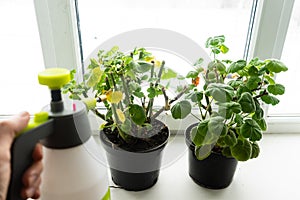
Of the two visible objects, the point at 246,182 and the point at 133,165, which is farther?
the point at 246,182

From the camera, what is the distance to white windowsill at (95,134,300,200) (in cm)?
74

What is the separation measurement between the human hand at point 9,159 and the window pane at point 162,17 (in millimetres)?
437

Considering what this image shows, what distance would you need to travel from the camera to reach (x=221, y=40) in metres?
0.67

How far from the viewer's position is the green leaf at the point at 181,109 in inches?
23.7

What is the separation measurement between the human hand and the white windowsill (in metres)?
0.31

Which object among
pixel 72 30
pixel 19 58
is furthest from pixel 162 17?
pixel 19 58

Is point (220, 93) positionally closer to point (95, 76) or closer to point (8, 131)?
point (95, 76)

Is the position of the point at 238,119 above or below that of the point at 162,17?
below

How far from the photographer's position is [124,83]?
59 centimetres

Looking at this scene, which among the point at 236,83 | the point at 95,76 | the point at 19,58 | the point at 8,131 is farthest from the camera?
the point at 19,58

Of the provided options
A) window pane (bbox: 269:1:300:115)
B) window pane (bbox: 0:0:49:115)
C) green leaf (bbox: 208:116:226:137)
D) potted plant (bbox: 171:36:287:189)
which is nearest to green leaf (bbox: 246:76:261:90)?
potted plant (bbox: 171:36:287:189)

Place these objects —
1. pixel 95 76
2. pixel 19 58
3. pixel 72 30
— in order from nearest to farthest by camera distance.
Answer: pixel 95 76 → pixel 72 30 → pixel 19 58

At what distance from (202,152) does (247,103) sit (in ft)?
0.50

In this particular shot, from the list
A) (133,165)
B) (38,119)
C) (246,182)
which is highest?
(38,119)
